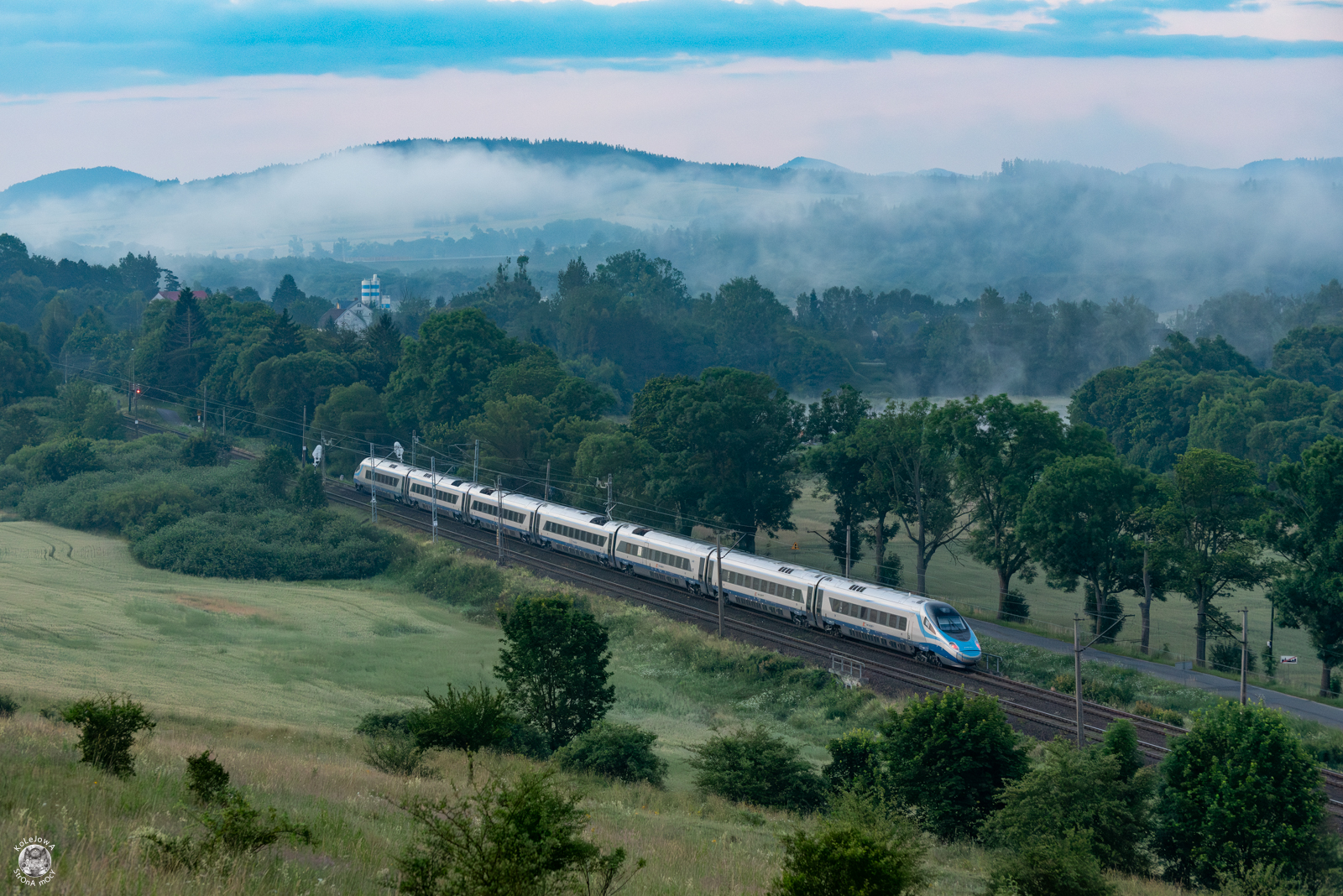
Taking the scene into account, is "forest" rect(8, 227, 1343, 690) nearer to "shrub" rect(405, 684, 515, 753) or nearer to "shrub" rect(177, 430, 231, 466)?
"shrub" rect(177, 430, 231, 466)

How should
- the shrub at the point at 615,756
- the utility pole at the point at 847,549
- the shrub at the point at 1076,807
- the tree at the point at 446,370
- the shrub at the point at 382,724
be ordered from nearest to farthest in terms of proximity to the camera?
the shrub at the point at 1076,807
the shrub at the point at 615,756
the shrub at the point at 382,724
the utility pole at the point at 847,549
the tree at the point at 446,370

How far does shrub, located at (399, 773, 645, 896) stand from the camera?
476 inches

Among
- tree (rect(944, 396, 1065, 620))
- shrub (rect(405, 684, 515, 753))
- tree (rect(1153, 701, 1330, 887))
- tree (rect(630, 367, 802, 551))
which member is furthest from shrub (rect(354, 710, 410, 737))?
tree (rect(630, 367, 802, 551))

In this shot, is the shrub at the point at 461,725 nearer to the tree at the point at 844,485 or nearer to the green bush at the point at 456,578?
the green bush at the point at 456,578

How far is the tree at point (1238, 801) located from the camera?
3133 cm

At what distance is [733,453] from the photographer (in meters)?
90.8

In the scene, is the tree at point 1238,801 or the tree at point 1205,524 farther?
the tree at point 1205,524

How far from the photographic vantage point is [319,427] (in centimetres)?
12438

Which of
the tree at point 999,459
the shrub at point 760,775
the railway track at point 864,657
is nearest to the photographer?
the shrub at point 760,775

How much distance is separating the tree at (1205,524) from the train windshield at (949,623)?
1531cm

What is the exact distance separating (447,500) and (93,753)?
74815mm

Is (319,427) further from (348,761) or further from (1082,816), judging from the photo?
(1082,816)
